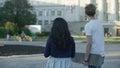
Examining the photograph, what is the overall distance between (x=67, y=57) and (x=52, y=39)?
1.48 feet

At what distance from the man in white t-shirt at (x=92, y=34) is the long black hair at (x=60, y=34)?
0.86m

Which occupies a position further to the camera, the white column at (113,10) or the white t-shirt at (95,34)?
the white column at (113,10)

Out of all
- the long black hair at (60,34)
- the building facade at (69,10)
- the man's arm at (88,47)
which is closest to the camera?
the long black hair at (60,34)

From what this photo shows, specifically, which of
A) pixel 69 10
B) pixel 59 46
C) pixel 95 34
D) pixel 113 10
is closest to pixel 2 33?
pixel 69 10

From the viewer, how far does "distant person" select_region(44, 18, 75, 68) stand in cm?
771

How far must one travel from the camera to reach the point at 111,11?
423 feet

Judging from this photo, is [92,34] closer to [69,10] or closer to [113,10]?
[69,10]

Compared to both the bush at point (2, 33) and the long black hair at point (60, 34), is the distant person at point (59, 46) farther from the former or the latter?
the bush at point (2, 33)

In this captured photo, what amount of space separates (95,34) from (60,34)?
1148 millimetres

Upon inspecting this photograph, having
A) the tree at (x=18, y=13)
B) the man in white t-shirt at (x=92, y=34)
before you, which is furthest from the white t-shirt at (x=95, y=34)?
the tree at (x=18, y=13)

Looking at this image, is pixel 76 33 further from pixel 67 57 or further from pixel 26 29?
pixel 67 57

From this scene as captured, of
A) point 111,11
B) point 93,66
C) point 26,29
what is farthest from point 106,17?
point 93,66

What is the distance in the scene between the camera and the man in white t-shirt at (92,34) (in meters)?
8.50

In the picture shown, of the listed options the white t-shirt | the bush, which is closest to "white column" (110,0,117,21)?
the bush
